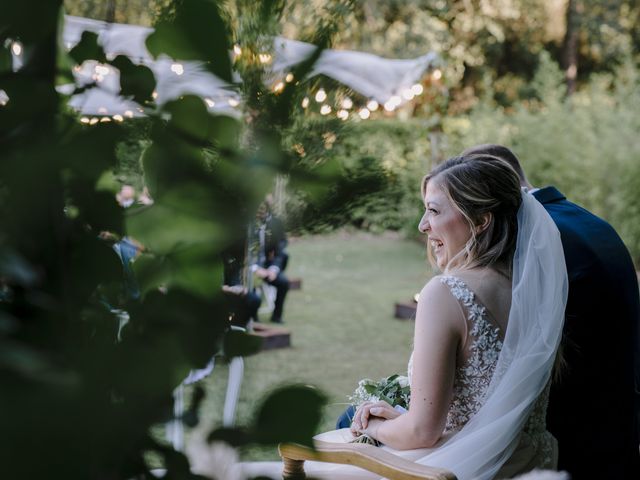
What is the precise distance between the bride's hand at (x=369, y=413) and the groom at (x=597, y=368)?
0.76m

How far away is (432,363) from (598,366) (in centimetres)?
94

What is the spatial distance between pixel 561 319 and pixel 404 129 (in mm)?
14817

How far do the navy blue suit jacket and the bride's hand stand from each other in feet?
2.50

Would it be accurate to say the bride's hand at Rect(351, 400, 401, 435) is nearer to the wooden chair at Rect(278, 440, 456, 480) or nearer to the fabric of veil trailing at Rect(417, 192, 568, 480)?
the fabric of veil trailing at Rect(417, 192, 568, 480)

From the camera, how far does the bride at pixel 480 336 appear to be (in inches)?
100

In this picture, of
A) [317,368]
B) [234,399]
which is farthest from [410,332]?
[234,399]

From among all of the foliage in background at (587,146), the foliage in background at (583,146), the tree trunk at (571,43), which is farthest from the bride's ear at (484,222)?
the tree trunk at (571,43)

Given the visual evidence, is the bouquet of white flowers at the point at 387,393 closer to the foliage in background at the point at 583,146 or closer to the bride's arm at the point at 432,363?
the bride's arm at the point at 432,363

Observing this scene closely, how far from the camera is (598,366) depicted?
122 inches

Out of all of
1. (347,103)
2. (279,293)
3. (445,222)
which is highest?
(347,103)

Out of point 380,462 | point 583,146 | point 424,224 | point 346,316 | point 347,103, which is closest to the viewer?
point 347,103

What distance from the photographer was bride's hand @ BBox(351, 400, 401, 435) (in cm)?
277

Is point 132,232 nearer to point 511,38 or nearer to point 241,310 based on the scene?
point 241,310

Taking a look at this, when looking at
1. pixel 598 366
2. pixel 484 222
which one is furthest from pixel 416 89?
pixel 484 222
